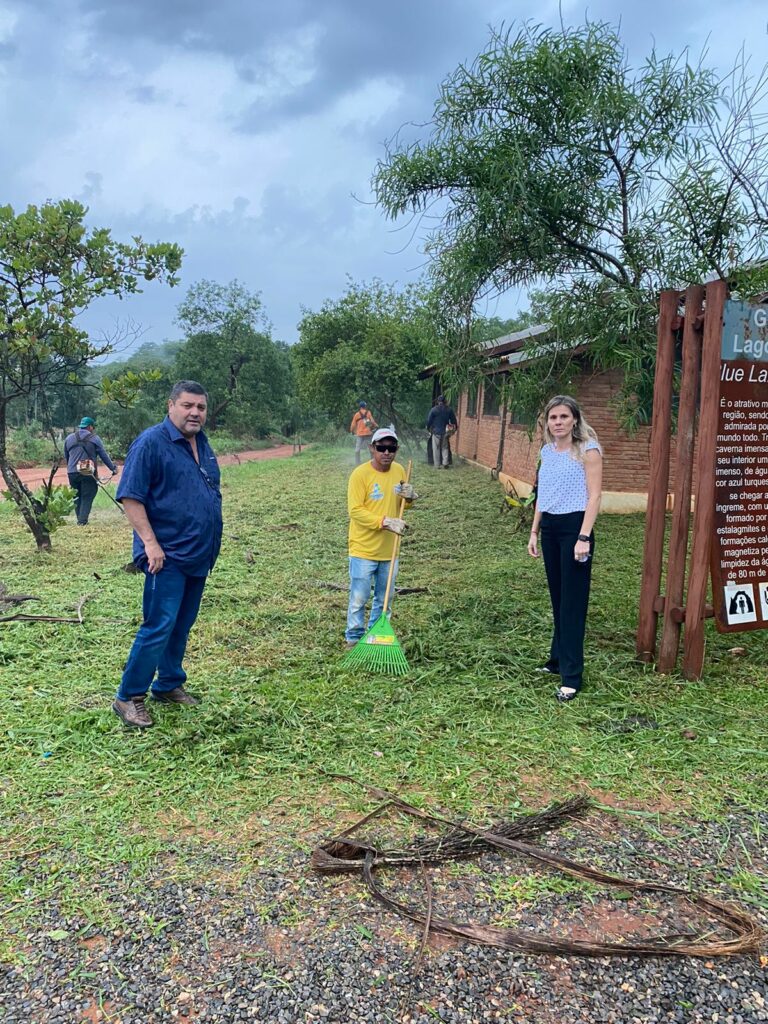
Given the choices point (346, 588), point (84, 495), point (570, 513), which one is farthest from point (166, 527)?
point (84, 495)

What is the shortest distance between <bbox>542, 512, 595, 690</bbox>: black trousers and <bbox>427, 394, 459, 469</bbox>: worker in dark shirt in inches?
519

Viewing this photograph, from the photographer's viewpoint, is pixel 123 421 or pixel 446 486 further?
pixel 123 421

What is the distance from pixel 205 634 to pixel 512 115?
5191 mm

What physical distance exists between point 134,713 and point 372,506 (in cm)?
203

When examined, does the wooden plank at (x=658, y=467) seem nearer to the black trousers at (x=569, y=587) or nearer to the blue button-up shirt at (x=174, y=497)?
the black trousers at (x=569, y=587)

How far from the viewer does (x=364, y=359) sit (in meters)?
23.1

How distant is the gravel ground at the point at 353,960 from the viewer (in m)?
2.16

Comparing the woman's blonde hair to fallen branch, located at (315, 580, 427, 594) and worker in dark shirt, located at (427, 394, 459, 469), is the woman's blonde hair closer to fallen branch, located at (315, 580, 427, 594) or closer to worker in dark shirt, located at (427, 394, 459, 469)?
fallen branch, located at (315, 580, 427, 594)

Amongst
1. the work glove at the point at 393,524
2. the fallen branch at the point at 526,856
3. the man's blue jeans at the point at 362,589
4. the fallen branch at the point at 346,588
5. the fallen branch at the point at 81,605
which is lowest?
the fallen branch at the point at 526,856

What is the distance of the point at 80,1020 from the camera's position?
212 centimetres

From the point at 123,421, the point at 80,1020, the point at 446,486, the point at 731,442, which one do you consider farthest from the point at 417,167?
the point at 123,421

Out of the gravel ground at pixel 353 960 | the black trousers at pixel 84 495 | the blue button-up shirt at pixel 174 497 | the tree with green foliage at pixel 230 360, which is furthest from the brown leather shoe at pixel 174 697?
the tree with green foliage at pixel 230 360

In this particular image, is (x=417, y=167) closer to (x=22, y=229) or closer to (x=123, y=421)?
(x=22, y=229)

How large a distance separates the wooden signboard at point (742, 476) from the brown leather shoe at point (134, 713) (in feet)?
11.6
